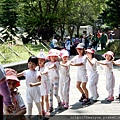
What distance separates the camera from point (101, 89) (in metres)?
9.44

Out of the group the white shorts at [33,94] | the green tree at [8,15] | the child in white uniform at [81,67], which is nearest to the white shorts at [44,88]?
the white shorts at [33,94]

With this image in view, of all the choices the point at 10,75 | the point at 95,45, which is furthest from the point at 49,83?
the point at 95,45

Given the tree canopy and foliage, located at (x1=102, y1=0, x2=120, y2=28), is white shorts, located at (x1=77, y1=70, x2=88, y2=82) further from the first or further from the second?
the tree canopy

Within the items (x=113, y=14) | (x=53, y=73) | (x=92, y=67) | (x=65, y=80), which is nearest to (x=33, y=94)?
(x=53, y=73)

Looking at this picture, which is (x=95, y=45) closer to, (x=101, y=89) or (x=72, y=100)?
(x=101, y=89)

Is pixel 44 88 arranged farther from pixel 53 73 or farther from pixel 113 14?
pixel 113 14

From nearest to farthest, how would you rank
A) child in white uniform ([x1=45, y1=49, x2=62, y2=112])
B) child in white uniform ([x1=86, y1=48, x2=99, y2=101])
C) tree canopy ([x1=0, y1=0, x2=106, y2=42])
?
child in white uniform ([x1=45, y1=49, x2=62, y2=112]) < child in white uniform ([x1=86, y1=48, x2=99, y2=101]) < tree canopy ([x1=0, y1=0, x2=106, y2=42])

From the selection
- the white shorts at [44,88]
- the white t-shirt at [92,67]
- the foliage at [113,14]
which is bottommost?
the white shorts at [44,88]

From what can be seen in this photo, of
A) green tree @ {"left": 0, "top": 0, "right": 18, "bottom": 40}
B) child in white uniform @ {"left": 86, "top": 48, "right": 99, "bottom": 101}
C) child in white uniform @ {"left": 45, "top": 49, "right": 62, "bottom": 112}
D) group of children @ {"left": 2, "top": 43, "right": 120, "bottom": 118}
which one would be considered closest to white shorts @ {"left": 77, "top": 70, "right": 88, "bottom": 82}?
group of children @ {"left": 2, "top": 43, "right": 120, "bottom": 118}

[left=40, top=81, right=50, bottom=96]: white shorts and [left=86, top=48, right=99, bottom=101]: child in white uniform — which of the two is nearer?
[left=40, top=81, right=50, bottom=96]: white shorts

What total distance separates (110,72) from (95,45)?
14.8m

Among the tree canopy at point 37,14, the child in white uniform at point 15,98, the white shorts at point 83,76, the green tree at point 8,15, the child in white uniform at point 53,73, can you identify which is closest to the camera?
the child in white uniform at point 15,98

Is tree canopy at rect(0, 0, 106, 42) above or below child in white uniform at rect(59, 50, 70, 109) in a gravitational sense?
above

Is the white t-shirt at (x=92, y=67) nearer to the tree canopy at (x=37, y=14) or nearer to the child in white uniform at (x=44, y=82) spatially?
the child in white uniform at (x=44, y=82)
